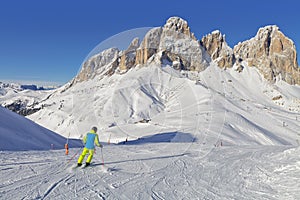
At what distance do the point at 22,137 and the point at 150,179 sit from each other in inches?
702

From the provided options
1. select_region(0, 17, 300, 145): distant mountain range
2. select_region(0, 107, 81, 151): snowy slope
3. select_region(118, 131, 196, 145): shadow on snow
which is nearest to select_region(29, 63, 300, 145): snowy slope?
select_region(0, 17, 300, 145): distant mountain range

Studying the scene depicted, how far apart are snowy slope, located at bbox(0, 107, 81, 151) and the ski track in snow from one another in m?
8.96

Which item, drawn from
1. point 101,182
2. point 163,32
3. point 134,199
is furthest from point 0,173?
→ point 163,32

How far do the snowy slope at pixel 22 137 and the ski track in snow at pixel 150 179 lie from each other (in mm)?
8955

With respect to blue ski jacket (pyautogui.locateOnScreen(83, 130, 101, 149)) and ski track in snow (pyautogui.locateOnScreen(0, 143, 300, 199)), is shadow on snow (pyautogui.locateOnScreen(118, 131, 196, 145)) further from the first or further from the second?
blue ski jacket (pyautogui.locateOnScreen(83, 130, 101, 149))

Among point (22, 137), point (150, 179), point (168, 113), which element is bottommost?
point (150, 179)

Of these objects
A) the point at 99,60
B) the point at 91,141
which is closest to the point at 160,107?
the point at 99,60

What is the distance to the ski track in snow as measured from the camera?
855 centimetres

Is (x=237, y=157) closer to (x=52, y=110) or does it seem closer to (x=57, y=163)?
(x=57, y=163)

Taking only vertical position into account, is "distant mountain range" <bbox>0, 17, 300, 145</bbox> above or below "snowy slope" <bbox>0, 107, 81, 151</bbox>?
above

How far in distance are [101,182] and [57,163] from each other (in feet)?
13.3

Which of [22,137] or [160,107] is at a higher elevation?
[160,107]

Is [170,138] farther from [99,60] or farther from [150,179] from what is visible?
[150,179]

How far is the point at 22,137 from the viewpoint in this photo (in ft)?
79.6
